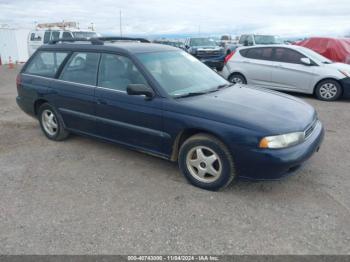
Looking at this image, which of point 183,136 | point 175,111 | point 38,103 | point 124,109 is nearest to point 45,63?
point 38,103

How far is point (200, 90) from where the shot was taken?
12.8 ft

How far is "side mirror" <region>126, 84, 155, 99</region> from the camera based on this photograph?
351 cm

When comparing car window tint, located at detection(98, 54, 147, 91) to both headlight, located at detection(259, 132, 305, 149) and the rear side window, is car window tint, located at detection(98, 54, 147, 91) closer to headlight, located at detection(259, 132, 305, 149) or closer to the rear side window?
headlight, located at detection(259, 132, 305, 149)

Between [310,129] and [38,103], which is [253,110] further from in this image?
[38,103]

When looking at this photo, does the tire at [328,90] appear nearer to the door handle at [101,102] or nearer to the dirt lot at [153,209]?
the dirt lot at [153,209]

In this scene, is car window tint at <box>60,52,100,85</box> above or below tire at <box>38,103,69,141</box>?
above

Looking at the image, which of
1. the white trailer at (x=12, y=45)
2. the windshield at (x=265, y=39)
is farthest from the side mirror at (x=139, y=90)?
the white trailer at (x=12, y=45)

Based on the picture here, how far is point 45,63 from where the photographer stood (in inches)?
196

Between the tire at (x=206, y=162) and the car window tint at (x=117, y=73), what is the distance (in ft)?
3.28

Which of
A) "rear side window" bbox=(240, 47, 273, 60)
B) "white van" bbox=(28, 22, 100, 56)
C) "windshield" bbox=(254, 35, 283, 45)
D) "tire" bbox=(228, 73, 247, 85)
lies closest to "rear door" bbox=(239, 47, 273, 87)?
"rear side window" bbox=(240, 47, 273, 60)

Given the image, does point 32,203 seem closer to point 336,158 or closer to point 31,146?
point 31,146

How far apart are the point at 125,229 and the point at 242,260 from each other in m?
1.09

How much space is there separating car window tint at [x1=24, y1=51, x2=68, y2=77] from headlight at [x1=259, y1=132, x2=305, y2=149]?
328cm

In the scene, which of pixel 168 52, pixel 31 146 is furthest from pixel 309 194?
pixel 31 146
